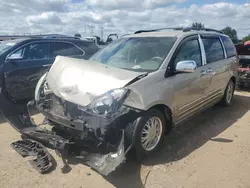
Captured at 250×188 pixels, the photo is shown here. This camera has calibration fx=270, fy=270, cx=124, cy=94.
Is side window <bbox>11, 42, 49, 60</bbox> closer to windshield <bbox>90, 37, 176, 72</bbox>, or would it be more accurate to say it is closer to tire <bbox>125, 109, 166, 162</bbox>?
windshield <bbox>90, 37, 176, 72</bbox>

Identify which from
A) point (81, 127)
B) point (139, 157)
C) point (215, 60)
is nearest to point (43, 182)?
point (81, 127)

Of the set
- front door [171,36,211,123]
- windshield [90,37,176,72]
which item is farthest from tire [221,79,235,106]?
windshield [90,37,176,72]

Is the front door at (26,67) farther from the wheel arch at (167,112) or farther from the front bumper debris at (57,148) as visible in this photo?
the wheel arch at (167,112)

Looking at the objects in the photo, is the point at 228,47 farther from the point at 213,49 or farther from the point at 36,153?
the point at 36,153

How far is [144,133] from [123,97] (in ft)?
2.53

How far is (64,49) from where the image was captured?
739 cm

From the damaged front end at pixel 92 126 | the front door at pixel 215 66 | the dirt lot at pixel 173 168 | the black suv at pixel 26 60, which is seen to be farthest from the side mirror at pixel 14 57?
the front door at pixel 215 66

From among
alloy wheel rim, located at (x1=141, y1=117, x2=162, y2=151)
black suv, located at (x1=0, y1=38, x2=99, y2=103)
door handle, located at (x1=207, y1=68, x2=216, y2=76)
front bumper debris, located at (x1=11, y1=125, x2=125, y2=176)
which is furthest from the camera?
black suv, located at (x1=0, y1=38, x2=99, y2=103)

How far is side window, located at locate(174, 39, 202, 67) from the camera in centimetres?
438

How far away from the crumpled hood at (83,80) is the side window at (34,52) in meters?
2.82

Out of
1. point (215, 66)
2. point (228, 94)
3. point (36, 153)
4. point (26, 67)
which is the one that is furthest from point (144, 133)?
point (26, 67)

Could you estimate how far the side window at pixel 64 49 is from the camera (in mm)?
7145

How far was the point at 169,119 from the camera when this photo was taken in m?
4.22

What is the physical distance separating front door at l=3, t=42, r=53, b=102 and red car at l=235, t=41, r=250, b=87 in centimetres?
598
